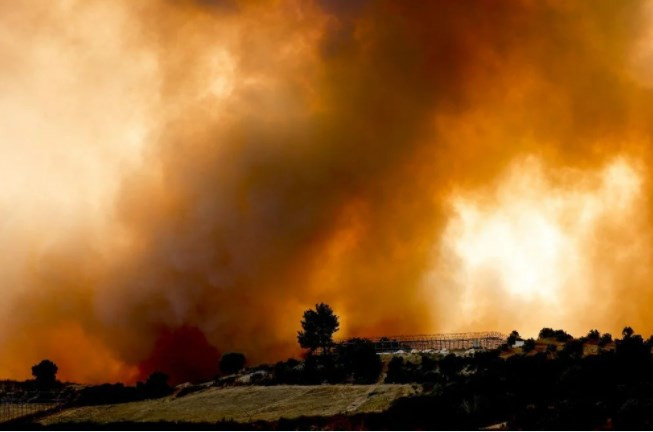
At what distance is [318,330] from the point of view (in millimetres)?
154750

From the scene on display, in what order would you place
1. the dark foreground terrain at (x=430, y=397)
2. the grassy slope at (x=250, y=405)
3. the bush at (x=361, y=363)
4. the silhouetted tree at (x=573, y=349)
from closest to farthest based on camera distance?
the dark foreground terrain at (x=430, y=397), the grassy slope at (x=250, y=405), the silhouetted tree at (x=573, y=349), the bush at (x=361, y=363)

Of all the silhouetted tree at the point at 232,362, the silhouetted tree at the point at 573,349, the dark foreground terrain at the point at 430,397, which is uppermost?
the silhouetted tree at the point at 232,362

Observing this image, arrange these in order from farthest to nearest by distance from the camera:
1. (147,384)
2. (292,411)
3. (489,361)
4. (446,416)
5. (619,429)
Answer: (147,384), (489,361), (292,411), (446,416), (619,429)

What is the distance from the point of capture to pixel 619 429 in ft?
193

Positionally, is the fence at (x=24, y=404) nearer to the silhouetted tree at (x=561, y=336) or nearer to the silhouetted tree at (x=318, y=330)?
the silhouetted tree at (x=318, y=330)

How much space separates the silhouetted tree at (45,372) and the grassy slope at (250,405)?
42.1 metres

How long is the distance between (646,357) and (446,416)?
109 feet

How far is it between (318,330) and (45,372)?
205 ft

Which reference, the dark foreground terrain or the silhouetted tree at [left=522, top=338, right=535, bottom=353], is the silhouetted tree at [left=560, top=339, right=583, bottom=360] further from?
the silhouetted tree at [left=522, top=338, right=535, bottom=353]

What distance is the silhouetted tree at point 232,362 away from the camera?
16000cm

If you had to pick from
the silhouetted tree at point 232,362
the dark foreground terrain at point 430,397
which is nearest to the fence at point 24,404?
the dark foreground terrain at point 430,397

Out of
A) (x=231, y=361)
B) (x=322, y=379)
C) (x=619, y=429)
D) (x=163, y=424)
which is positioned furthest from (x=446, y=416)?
(x=231, y=361)

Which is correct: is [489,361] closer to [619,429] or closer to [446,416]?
[446,416]

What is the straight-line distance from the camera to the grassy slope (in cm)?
10169
